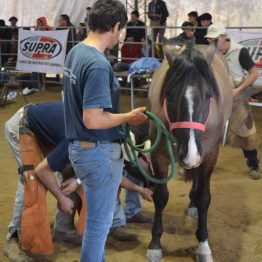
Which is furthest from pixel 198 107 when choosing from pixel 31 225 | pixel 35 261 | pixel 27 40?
pixel 27 40

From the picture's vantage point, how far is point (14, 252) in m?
3.29

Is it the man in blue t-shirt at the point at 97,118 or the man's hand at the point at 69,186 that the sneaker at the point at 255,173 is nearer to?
the man's hand at the point at 69,186

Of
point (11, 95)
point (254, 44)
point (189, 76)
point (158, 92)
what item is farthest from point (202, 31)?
point (189, 76)

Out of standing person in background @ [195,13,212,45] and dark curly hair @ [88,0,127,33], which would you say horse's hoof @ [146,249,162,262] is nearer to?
dark curly hair @ [88,0,127,33]

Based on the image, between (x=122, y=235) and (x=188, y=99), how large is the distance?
1435 mm

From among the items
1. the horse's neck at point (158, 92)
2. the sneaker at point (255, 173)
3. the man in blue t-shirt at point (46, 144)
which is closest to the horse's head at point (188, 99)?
the horse's neck at point (158, 92)

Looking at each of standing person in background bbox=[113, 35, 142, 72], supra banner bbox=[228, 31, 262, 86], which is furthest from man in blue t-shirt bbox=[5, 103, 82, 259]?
standing person in background bbox=[113, 35, 142, 72]

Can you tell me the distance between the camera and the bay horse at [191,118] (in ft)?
9.31

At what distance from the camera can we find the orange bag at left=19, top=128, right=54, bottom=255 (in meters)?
3.13

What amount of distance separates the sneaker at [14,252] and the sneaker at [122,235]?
76 centimetres

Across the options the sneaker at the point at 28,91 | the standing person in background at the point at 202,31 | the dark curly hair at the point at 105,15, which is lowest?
the sneaker at the point at 28,91

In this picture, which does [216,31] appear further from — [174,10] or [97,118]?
[174,10]

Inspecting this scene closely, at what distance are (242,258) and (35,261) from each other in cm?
156

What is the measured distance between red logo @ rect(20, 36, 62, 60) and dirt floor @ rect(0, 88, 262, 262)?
4.18 m
